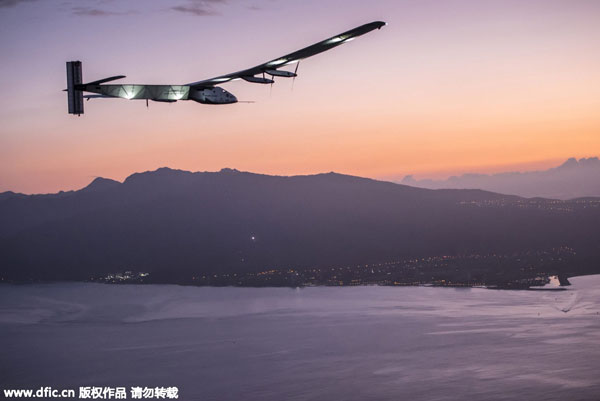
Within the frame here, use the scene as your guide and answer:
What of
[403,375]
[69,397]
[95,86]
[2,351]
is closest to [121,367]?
[69,397]

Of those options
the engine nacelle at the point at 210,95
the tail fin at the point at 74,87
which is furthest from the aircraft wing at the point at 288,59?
the tail fin at the point at 74,87

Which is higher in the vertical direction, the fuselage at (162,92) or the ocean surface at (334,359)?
the fuselage at (162,92)

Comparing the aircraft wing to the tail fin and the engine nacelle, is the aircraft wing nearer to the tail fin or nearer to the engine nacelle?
the engine nacelle

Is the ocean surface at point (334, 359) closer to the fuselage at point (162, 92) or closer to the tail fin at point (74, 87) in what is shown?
the tail fin at point (74, 87)

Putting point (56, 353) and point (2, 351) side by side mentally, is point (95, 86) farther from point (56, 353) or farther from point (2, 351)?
point (2, 351)

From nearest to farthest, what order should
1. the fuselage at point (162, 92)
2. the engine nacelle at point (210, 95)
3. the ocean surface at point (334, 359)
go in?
the fuselage at point (162, 92) < the engine nacelle at point (210, 95) < the ocean surface at point (334, 359)

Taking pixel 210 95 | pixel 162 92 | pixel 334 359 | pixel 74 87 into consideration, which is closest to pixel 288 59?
pixel 210 95


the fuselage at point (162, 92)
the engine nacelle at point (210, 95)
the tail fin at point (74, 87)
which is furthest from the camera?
the tail fin at point (74, 87)
